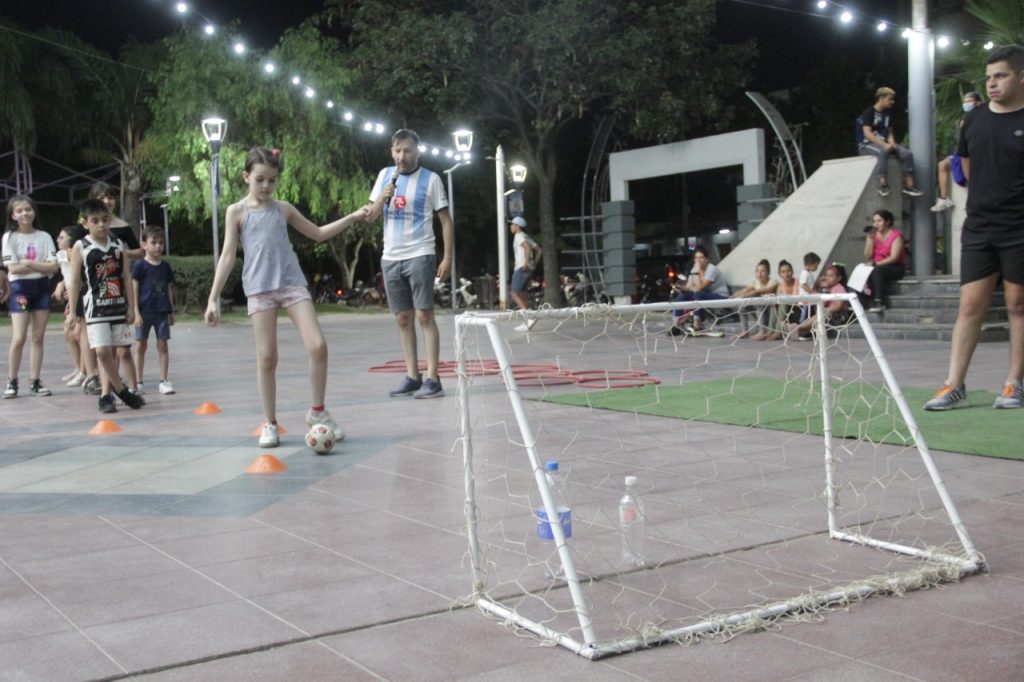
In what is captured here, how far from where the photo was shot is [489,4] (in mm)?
28656

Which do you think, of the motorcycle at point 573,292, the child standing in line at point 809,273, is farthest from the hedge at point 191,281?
the child standing in line at point 809,273

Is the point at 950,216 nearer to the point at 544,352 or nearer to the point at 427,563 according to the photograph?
the point at 544,352

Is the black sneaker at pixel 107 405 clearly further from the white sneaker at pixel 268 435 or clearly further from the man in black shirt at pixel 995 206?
the man in black shirt at pixel 995 206

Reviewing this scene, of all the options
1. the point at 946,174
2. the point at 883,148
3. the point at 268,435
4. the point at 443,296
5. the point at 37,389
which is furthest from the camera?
the point at 443,296

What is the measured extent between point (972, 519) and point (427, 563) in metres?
2.29

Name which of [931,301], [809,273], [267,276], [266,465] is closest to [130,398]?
[267,276]

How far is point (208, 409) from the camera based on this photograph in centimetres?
891

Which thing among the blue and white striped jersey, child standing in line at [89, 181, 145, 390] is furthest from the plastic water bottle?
child standing in line at [89, 181, 145, 390]

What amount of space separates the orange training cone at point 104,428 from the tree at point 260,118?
1009 inches

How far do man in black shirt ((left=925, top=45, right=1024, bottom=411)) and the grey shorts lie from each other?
3.89 m

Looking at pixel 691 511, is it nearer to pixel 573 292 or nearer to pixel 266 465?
pixel 266 465

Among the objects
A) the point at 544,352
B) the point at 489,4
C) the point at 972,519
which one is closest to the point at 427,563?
the point at 972,519

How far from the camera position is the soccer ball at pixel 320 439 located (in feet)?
21.7

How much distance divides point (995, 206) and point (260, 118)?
1143 inches
